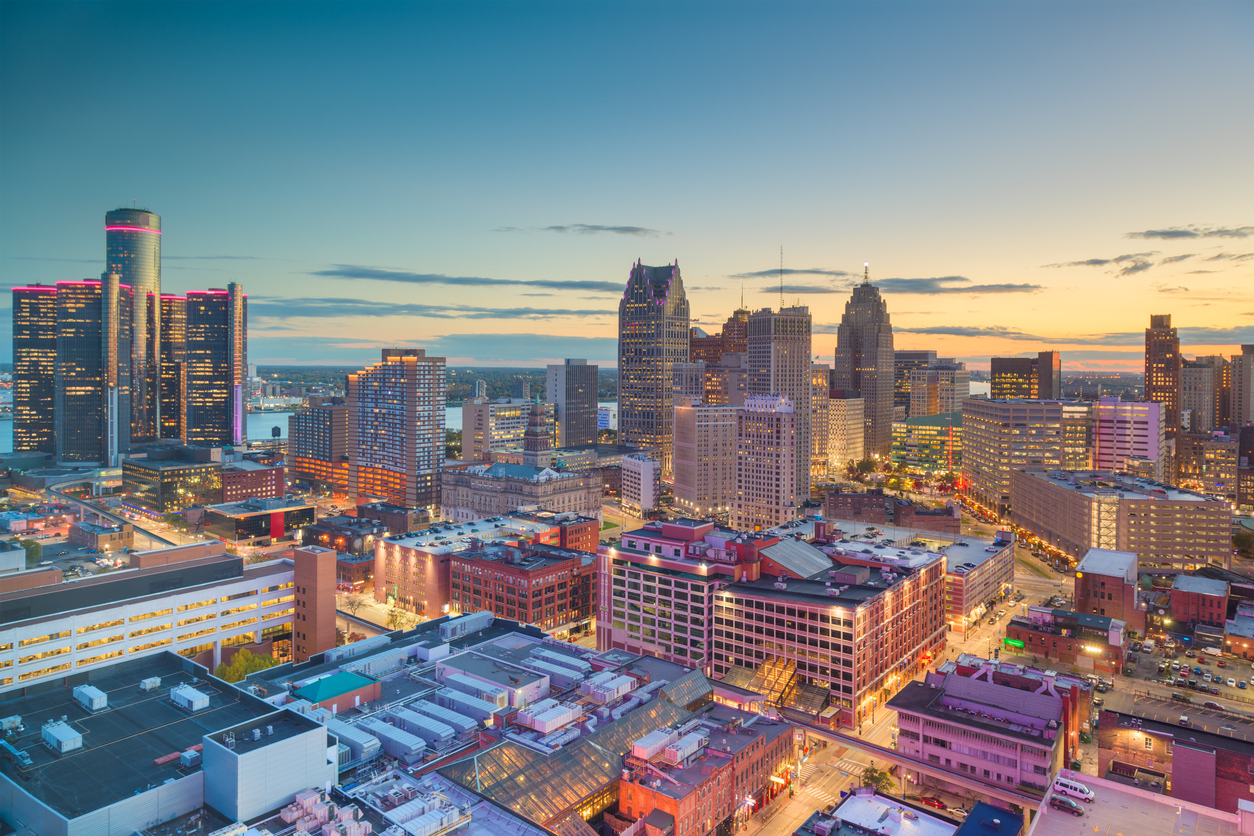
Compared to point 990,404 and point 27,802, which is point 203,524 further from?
point 990,404

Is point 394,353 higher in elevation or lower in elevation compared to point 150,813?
higher

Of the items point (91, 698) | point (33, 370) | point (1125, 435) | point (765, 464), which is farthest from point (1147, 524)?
point (33, 370)

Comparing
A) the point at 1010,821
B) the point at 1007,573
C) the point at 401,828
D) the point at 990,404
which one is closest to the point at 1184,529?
the point at 1007,573

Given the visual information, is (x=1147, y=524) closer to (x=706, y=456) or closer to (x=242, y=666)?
(x=706, y=456)

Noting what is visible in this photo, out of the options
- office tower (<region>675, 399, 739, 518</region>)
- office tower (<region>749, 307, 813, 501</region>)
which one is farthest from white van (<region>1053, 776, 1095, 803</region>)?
office tower (<region>749, 307, 813, 501</region>)

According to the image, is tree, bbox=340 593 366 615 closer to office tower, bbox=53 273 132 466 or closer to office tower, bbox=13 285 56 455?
office tower, bbox=53 273 132 466
